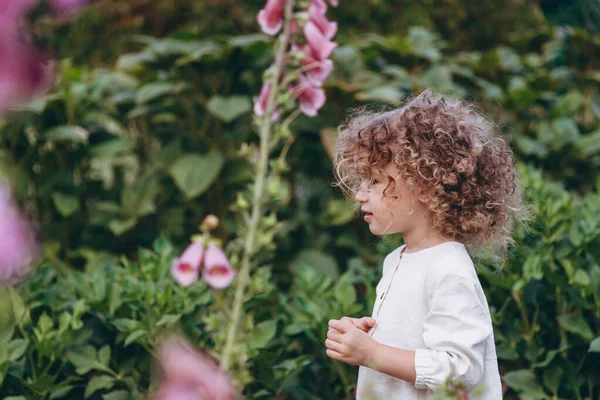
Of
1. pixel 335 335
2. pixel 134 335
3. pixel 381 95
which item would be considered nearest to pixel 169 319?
pixel 134 335

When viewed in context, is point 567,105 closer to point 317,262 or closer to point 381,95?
point 381,95

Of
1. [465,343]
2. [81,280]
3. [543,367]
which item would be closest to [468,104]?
[465,343]

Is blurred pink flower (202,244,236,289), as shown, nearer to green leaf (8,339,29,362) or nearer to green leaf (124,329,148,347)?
green leaf (124,329,148,347)

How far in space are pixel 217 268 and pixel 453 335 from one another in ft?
1.50

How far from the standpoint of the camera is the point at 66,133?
3.28m

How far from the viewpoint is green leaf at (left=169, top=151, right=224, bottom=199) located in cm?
331

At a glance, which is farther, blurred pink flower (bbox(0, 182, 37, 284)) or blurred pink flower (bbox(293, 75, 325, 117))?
blurred pink flower (bbox(293, 75, 325, 117))

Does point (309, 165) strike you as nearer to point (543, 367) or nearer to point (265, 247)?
point (543, 367)

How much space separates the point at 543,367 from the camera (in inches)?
87.1

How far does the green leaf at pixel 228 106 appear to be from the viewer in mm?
3254

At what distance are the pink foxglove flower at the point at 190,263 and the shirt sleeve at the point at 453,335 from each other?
450 mm

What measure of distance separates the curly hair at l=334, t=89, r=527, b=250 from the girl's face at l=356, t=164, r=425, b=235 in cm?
1

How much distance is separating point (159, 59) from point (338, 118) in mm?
864

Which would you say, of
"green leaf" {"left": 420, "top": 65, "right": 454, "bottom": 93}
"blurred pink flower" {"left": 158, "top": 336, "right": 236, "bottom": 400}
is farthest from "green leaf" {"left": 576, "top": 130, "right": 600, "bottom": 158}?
"blurred pink flower" {"left": 158, "top": 336, "right": 236, "bottom": 400}
